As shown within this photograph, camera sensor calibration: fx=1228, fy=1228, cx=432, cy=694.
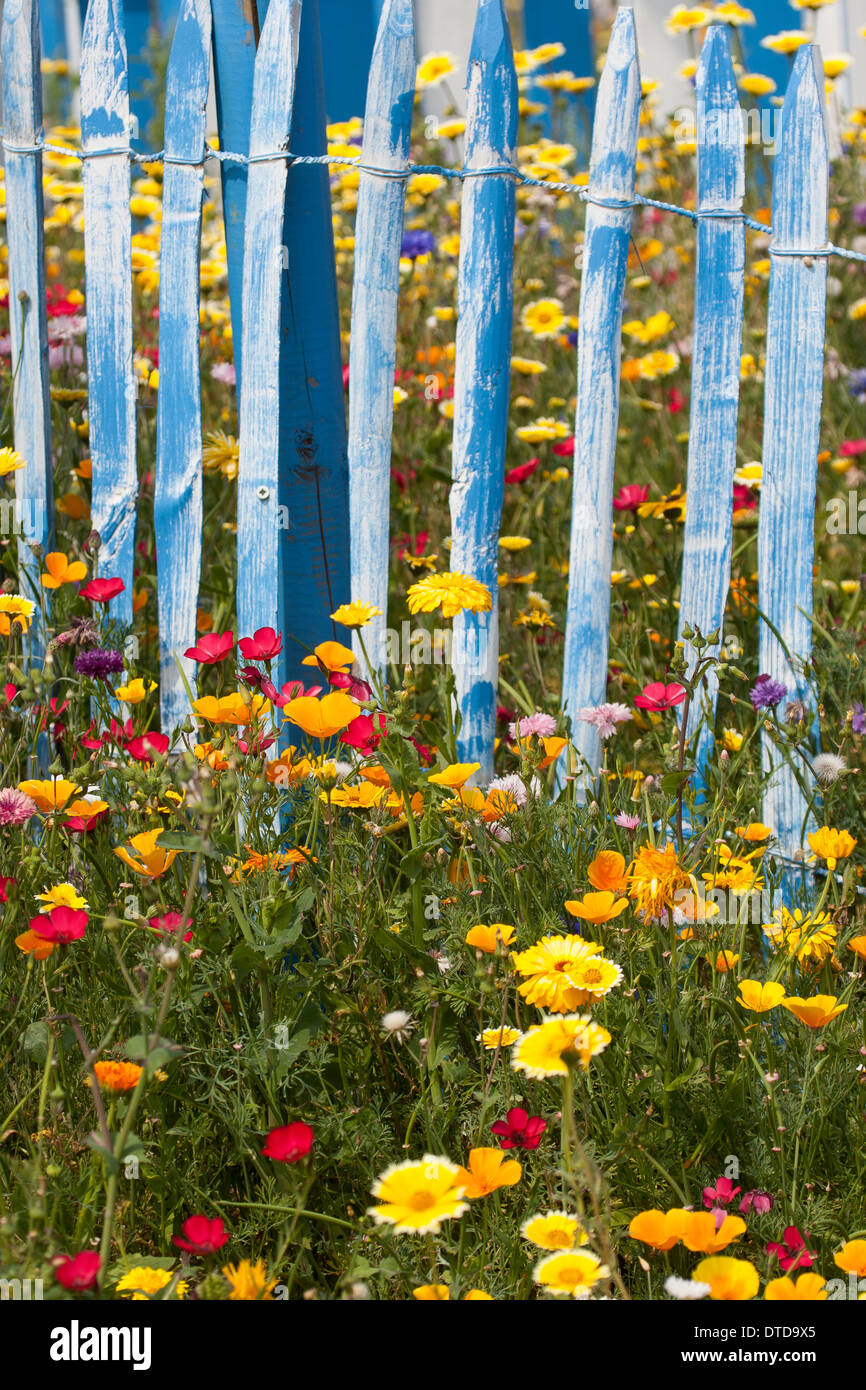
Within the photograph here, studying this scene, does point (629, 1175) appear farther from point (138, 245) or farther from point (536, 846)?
point (138, 245)

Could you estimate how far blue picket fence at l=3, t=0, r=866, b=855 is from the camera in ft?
6.68

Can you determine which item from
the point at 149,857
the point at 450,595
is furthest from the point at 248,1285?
the point at 450,595

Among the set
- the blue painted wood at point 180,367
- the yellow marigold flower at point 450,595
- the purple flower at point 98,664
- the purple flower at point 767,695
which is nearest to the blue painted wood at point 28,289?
the blue painted wood at point 180,367

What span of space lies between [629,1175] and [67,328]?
2429mm

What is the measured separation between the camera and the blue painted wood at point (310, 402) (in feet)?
6.79

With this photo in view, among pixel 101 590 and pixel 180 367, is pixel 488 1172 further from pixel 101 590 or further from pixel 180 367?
pixel 180 367

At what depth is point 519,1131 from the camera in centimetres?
133

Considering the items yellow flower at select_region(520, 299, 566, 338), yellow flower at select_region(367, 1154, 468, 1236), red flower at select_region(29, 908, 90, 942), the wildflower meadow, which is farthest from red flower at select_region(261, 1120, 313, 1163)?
yellow flower at select_region(520, 299, 566, 338)

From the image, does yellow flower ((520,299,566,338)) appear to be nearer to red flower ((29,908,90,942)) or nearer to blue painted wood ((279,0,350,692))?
blue painted wood ((279,0,350,692))

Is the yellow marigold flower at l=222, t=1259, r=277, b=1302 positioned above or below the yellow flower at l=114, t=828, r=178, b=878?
below

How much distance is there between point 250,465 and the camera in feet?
6.90

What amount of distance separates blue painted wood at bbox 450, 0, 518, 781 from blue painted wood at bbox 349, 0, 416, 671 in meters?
0.11

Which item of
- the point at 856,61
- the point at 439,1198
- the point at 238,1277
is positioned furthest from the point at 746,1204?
the point at 856,61

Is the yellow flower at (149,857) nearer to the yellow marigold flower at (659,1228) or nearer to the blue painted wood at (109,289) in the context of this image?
the yellow marigold flower at (659,1228)
